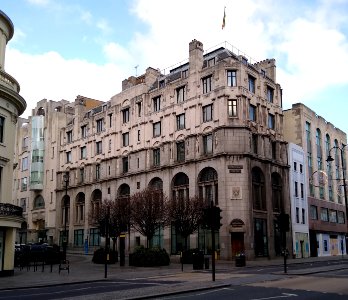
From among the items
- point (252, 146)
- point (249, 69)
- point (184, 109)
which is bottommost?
point (252, 146)

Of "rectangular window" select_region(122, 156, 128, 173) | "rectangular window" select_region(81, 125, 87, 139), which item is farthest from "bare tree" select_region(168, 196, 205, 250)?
"rectangular window" select_region(81, 125, 87, 139)

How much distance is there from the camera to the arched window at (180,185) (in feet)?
180

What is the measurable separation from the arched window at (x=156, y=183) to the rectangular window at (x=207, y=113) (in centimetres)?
1030

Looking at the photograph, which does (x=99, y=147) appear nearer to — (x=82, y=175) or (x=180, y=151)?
(x=82, y=175)

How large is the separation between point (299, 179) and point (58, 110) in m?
43.8

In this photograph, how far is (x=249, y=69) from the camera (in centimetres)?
5428

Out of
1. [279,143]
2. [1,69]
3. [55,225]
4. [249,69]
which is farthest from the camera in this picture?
[55,225]

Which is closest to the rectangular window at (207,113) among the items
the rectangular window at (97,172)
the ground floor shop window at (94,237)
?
the rectangular window at (97,172)

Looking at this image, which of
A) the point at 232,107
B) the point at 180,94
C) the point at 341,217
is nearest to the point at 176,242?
the point at 232,107

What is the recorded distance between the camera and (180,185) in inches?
2197

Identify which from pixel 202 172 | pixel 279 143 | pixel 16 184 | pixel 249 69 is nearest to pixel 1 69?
pixel 202 172

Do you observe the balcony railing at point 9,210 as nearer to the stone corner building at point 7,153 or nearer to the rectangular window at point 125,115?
the stone corner building at point 7,153

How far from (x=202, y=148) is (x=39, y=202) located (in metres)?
38.3

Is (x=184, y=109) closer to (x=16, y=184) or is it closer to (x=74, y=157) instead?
(x=74, y=157)
